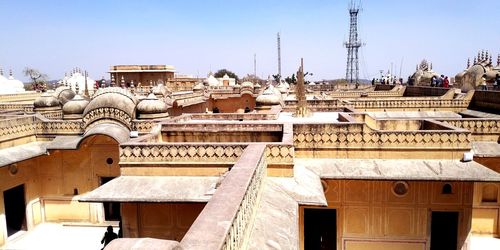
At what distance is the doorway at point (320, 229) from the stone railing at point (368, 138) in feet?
5.78

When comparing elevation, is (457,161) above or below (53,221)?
above

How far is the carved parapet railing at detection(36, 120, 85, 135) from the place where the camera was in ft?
48.2

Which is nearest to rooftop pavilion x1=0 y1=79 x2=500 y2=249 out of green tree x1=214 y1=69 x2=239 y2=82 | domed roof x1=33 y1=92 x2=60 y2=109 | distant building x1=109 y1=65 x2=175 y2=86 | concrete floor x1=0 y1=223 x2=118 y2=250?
concrete floor x1=0 y1=223 x2=118 y2=250

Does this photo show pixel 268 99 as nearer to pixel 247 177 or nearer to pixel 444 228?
pixel 444 228

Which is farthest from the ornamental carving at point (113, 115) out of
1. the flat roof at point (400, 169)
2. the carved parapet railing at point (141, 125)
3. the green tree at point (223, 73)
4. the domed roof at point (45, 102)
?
the green tree at point (223, 73)

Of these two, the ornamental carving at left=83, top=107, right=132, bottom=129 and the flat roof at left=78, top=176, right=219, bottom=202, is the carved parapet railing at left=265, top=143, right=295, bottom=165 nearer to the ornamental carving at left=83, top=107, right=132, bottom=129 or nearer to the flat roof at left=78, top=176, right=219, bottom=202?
the flat roof at left=78, top=176, right=219, bottom=202

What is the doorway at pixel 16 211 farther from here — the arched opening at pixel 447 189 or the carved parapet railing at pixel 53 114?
the arched opening at pixel 447 189

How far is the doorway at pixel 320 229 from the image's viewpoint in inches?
410

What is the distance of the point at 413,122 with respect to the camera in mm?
12641

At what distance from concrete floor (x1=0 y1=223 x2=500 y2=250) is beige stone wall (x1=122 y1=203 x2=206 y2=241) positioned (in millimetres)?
4531

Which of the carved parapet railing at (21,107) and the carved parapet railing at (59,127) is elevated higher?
the carved parapet railing at (21,107)

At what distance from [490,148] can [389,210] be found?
4.64 m

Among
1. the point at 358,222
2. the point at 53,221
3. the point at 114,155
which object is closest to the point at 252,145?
the point at 358,222

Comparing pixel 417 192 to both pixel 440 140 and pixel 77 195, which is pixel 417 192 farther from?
pixel 77 195
